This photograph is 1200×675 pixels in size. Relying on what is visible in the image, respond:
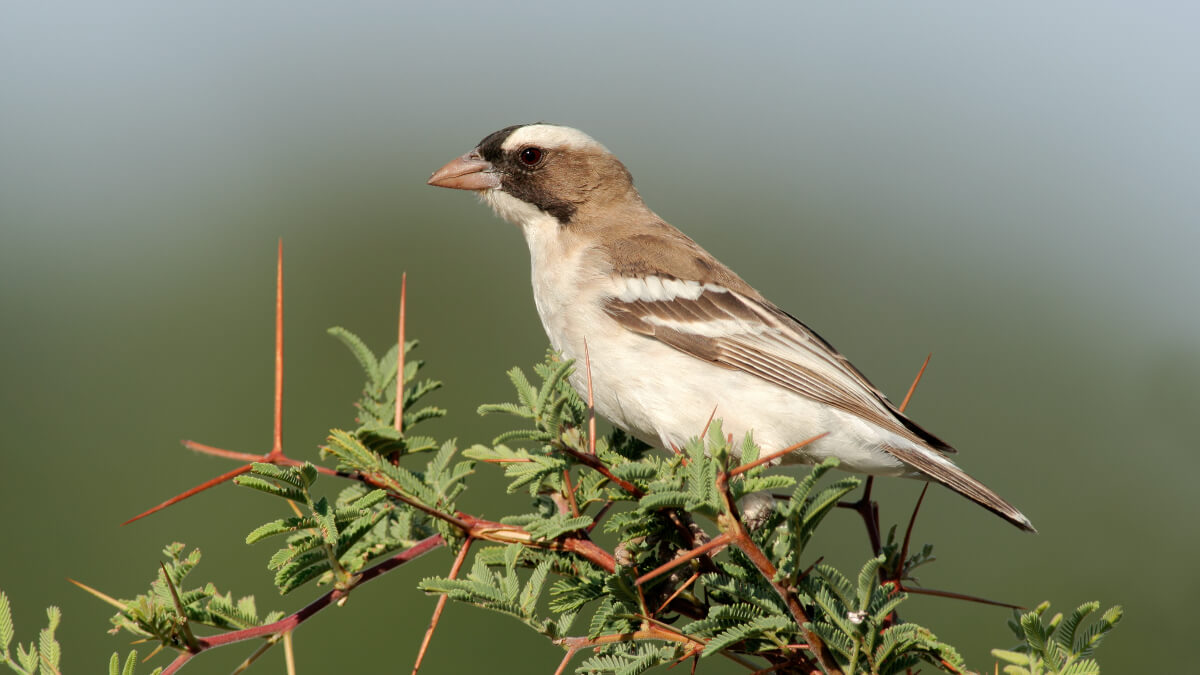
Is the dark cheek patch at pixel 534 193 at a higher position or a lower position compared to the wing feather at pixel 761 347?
higher

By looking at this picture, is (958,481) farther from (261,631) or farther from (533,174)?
(533,174)

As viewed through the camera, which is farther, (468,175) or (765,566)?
(468,175)

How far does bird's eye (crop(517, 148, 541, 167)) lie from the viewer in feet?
19.0

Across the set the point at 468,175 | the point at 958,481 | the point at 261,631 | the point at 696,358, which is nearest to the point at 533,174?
the point at 468,175

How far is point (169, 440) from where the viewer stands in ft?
26.7

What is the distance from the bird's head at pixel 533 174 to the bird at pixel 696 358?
0.03 meters

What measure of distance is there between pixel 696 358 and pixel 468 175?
1.97 m

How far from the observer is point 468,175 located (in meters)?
5.73

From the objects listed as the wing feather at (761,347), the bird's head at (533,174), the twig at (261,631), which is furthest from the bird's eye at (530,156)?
the twig at (261,631)

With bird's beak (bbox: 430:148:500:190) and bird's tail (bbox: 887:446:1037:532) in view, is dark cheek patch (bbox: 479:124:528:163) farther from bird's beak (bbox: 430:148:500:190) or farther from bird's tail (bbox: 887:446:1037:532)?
bird's tail (bbox: 887:446:1037:532)

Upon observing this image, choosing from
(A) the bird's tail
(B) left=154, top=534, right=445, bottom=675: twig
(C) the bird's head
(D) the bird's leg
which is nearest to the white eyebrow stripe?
(C) the bird's head

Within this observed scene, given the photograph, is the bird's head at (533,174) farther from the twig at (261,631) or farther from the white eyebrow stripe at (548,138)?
the twig at (261,631)

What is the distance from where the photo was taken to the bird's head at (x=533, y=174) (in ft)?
18.9

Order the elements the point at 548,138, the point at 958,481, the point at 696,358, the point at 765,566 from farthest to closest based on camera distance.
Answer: the point at 548,138 → the point at 696,358 → the point at 958,481 → the point at 765,566
